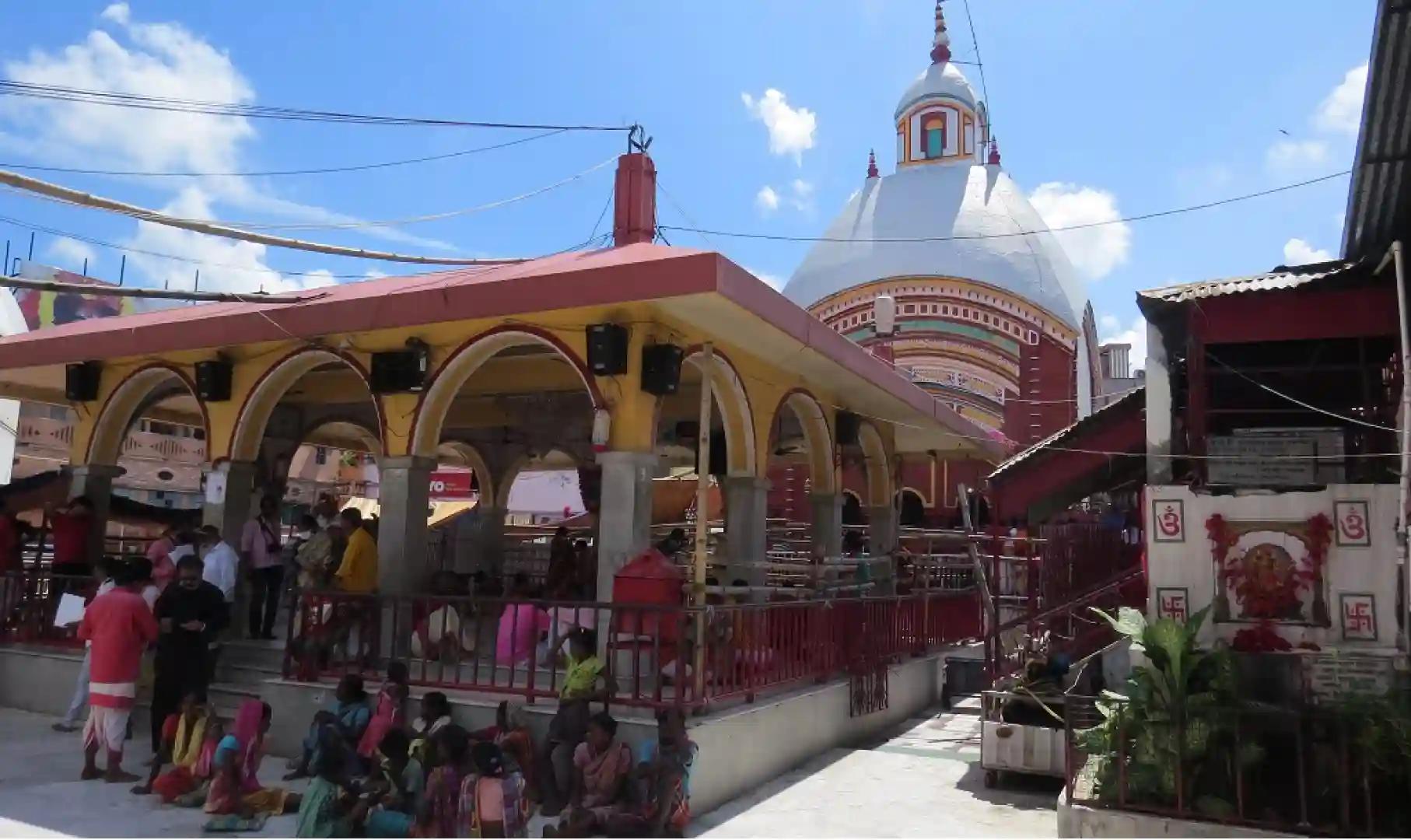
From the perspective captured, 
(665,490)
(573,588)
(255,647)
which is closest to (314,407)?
(255,647)

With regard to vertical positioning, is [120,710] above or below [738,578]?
below

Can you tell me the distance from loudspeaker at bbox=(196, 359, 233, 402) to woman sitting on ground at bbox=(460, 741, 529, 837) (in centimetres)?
594

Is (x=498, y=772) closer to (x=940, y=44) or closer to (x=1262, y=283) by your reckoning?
(x=1262, y=283)

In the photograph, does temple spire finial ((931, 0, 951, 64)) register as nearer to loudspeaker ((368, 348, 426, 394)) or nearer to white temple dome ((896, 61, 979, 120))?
white temple dome ((896, 61, 979, 120))

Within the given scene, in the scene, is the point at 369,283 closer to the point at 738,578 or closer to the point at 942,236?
the point at 738,578

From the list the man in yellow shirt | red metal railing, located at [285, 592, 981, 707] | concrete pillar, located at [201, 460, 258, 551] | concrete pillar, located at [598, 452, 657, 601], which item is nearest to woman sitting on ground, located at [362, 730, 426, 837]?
red metal railing, located at [285, 592, 981, 707]

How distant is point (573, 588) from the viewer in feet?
30.4

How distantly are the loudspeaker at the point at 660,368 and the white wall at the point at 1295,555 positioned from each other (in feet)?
11.7

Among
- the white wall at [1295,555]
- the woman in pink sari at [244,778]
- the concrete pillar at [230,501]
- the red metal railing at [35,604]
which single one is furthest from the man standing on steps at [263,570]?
the white wall at [1295,555]

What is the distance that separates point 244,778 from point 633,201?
6.65m

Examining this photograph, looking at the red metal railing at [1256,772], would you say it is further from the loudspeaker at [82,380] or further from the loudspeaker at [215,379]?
the loudspeaker at [82,380]

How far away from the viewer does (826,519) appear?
11.8 m

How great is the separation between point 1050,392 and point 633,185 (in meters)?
13.4

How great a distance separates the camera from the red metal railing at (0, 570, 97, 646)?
9414 mm
